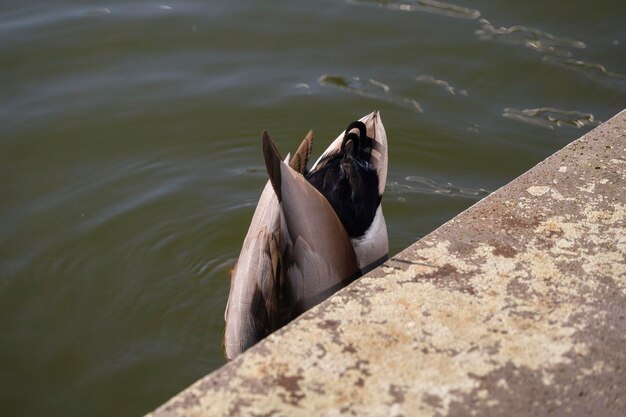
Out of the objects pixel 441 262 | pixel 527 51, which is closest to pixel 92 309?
pixel 441 262

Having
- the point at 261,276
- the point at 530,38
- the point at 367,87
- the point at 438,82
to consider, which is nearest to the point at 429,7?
the point at 530,38

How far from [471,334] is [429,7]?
14.3 ft

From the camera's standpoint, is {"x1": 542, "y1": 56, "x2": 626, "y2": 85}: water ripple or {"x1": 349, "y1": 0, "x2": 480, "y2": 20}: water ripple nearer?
{"x1": 542, "y1": 56, "x2": 626, "y2": 85}: water ripple

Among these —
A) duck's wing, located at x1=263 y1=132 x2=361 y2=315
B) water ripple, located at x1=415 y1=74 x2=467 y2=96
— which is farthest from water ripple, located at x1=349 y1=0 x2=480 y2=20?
duck's wing, located at x1=263 y1=132 x2=361 y2=315

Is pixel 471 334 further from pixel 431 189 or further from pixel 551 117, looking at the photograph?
pixel 551 117

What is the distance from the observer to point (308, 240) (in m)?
2.71

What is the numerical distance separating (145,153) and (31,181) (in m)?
0.62

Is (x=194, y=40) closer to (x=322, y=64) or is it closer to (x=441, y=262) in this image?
(x=322, y=64)

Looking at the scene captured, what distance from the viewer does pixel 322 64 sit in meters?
5.47

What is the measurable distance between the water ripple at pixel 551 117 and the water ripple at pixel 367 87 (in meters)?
0.58

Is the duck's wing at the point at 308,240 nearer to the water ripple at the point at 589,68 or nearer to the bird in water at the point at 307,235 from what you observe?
the bird in water at the point at 307,235

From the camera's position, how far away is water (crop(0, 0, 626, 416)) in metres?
3.67

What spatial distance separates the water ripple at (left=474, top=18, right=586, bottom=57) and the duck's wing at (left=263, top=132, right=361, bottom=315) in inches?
130

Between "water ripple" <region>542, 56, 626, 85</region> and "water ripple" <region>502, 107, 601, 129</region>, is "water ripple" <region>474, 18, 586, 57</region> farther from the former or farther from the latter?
"water ripple" <region>502, 107, 601, 129</region>
